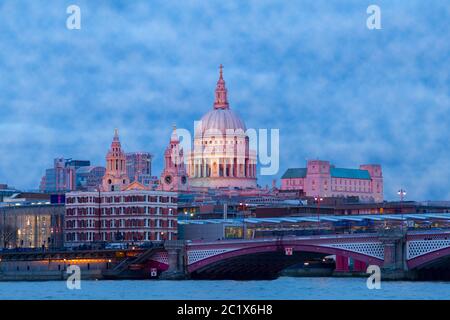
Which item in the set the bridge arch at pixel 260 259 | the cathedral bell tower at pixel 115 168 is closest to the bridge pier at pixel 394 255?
the bridge arch at pixel 260 259

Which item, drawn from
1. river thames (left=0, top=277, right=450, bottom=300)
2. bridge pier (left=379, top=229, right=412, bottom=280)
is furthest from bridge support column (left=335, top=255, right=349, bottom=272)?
river thames (left=0, top=277, right=450, bottom=300)

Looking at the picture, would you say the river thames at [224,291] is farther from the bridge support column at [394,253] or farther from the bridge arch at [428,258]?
the bridge support column at [394,253]

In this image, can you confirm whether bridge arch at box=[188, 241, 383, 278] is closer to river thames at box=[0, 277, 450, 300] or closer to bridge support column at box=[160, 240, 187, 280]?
bridge support column at box=[160, 240, 187, 280]

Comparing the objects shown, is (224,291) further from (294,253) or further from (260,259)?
(260,259)

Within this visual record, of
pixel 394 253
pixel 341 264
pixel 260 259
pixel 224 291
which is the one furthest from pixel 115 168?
pixel 224 291
